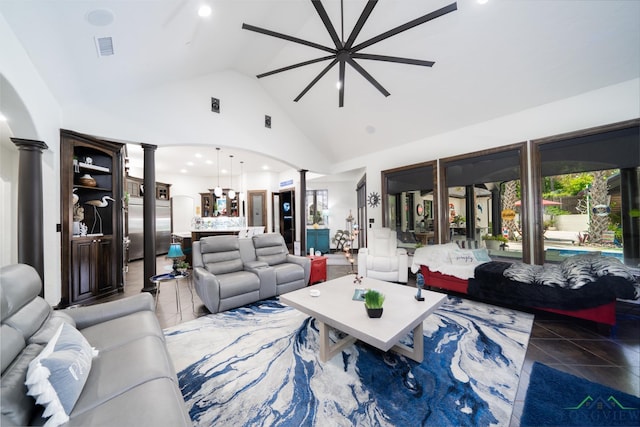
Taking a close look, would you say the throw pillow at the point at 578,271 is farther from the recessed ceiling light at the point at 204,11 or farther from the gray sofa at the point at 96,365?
the recessed ceiling light at the point at 204,11

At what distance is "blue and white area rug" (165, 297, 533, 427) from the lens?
57.0 inches

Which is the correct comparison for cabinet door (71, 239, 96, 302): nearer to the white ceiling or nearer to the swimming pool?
the white ceiling

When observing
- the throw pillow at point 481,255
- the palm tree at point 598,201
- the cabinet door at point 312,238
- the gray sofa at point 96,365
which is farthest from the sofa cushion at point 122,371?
the cabinet door at point 312,238

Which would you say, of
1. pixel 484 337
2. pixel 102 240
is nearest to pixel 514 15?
pixel 484 337

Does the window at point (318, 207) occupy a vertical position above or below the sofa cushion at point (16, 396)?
above

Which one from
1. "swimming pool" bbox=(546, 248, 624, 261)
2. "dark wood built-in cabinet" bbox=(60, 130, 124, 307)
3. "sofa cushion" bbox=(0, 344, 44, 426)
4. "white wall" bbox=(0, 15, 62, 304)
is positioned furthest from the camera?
"dark wood built-in cabinet" bbox=(60, 130, 124, 307)

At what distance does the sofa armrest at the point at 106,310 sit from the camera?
1780 mm

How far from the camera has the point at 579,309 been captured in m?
2.45

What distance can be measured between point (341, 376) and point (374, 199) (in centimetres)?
435

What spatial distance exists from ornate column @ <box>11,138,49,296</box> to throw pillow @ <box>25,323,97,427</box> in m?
2.43

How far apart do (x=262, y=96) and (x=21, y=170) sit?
12.5 feet

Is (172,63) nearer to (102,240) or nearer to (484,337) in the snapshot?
(102,240)

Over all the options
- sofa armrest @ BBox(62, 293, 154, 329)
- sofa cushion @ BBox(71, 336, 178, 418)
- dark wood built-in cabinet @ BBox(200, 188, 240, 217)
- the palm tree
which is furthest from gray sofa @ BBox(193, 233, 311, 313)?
dark wood built-in cabinet @ BBox(200, 188, 240, 217)

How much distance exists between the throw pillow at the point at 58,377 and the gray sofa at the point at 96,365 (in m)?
0.02
